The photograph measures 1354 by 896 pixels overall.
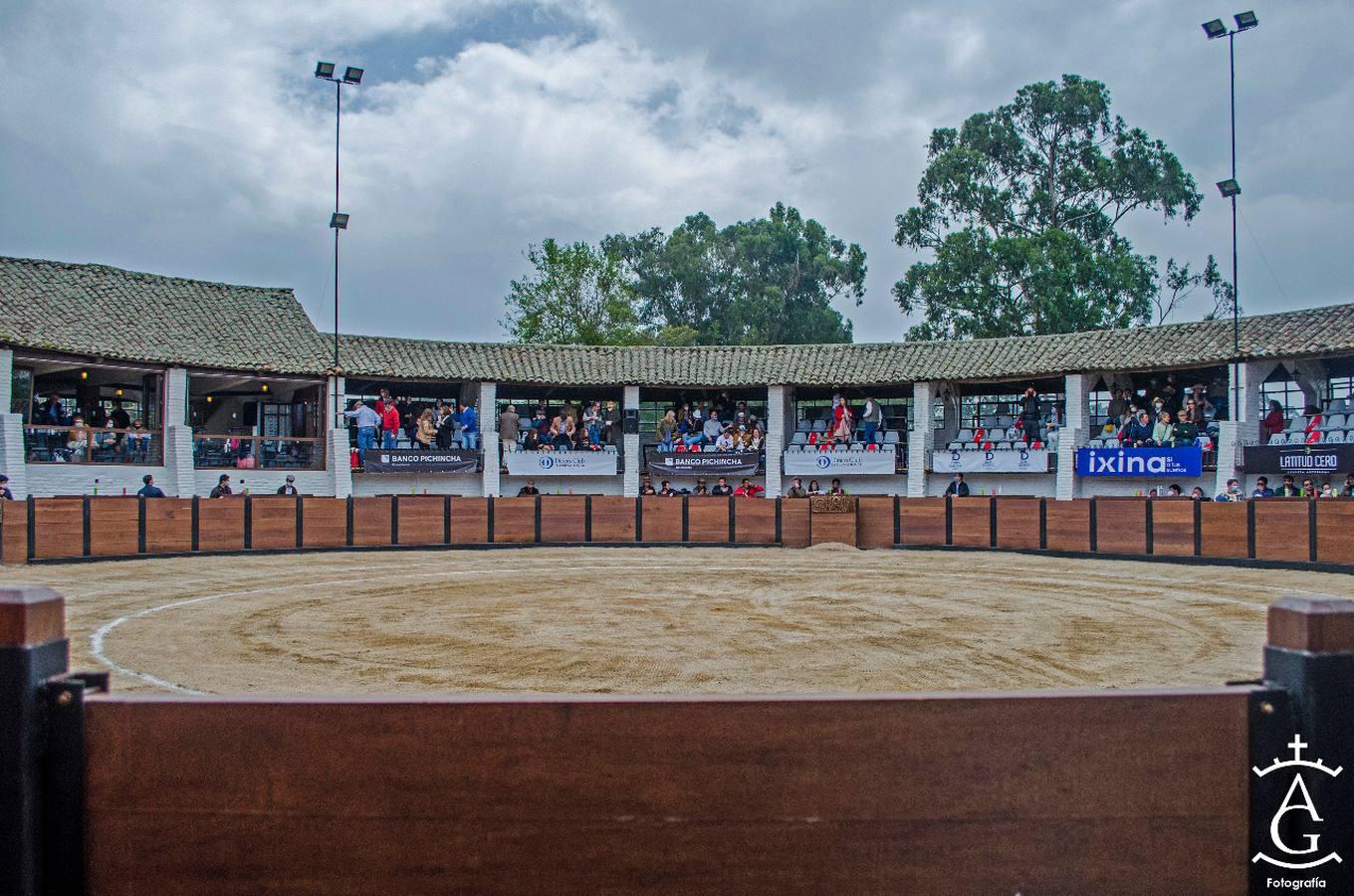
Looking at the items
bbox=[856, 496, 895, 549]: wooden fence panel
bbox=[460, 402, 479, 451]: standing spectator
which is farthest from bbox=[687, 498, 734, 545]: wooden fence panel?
bbox=[460, 402, 479, 451]: standing spectator

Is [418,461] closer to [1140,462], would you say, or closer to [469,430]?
[469,430]

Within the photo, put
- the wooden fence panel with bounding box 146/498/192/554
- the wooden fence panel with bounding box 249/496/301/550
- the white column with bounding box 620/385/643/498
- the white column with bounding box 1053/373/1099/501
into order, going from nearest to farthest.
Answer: the wooden fence panel with bounding box 146/498/192/554
the wooden fence panel with bounding box 249/496/301/550
the white column with bounding box 1053/373/1099/501
the white column with bounding box 620/385/643/498

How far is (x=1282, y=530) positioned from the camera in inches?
667

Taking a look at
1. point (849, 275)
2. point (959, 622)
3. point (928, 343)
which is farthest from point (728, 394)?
point (849, 275)

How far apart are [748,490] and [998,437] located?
7.66 metres

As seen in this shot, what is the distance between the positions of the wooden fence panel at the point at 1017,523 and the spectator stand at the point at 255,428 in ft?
56.5

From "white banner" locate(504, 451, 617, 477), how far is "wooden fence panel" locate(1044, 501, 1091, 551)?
41.8ft

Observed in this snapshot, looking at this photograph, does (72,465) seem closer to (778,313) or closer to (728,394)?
(728,394)

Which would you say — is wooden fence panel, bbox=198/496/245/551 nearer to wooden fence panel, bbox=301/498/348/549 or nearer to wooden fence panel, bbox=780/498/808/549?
wooden fence panel, bbox=301/498/348/549

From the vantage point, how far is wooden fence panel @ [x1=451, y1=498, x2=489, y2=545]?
21.4m

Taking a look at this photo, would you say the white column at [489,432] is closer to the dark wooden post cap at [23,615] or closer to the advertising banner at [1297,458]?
the advertising banner at [1297,458]

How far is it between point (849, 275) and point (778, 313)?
6700 mm

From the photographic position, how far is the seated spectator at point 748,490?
992 inches

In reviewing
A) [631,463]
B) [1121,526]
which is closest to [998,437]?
[1121,526]
